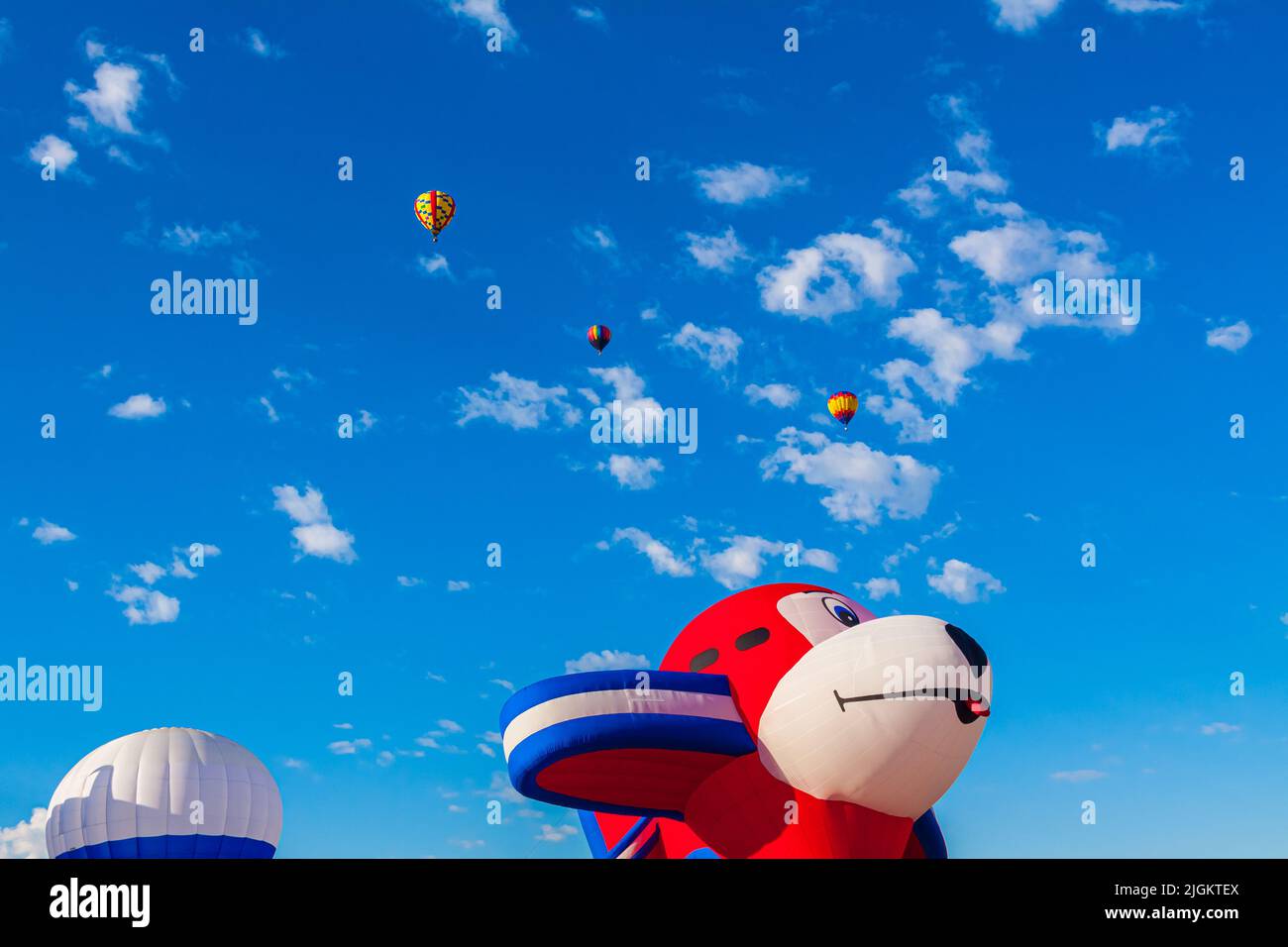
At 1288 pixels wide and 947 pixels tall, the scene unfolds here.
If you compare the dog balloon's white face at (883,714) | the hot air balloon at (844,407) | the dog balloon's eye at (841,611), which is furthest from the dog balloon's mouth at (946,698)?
the hot air balloon at (844,407)

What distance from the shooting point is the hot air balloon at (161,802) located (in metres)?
26.2

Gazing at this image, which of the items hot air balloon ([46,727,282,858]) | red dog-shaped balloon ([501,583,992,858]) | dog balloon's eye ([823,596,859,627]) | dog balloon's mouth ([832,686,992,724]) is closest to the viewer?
dog balloon's mouth ([832,686,992,724])

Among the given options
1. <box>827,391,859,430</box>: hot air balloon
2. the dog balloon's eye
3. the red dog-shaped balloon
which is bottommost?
the red dog-shaped balloon

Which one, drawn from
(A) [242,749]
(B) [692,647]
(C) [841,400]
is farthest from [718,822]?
(A) [242,749]

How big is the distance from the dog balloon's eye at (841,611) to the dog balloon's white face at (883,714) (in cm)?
161

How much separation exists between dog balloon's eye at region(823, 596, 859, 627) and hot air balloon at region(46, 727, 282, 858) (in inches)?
582

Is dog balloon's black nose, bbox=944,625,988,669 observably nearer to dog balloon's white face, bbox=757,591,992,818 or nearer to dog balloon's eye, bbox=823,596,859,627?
dog balloon's white face, bbox=757,591,992,818

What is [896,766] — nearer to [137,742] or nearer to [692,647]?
[692,647]

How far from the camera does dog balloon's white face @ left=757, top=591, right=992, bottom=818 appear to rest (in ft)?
52.8

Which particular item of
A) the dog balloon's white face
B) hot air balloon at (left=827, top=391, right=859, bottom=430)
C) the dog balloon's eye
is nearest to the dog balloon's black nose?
the dog balloon's white face

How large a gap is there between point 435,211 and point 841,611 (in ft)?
51.1

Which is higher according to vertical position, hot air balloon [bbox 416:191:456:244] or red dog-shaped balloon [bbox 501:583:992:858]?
hot air balloon [bbox 416:191:456:244]

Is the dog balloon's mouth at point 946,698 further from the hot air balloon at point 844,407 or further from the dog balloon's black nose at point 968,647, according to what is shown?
the hot air balloon at point 844,407

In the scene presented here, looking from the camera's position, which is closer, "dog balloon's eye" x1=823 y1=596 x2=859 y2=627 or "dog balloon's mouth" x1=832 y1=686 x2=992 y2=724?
"dog balloon's mouth" x1=832 y1=686 x2=992 y2=724
